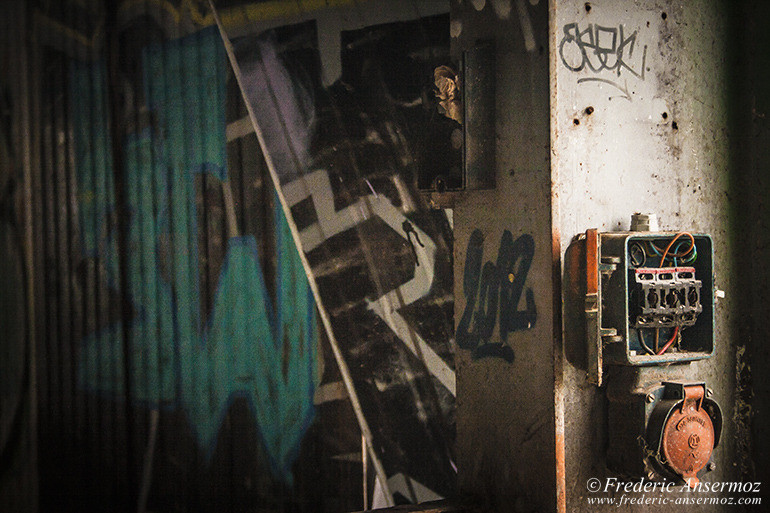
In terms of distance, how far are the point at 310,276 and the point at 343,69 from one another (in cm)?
134

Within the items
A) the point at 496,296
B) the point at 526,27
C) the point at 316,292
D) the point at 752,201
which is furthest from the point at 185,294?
the point at 752,201

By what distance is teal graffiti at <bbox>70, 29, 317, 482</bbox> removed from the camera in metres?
4.04

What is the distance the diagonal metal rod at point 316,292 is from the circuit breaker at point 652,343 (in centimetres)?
207

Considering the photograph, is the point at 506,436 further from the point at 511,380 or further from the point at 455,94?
the point at 455,94

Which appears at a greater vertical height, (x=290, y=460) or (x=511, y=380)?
(x=511, y=380)

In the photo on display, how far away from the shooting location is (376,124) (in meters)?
3.92

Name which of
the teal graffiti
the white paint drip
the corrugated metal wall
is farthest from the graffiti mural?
the white paint drip

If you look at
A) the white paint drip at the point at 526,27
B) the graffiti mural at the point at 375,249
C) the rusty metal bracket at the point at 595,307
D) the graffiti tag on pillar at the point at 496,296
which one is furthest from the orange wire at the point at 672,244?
the graffiti mural at the point at 375,249

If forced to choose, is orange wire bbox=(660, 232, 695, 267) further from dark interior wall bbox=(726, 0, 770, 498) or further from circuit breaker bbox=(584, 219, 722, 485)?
dark interior wall bbox=(726, 0, 770, 498)

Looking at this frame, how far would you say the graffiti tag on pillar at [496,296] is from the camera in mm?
2117

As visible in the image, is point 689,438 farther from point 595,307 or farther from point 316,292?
point 316,292

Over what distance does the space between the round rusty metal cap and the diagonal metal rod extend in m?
2.17

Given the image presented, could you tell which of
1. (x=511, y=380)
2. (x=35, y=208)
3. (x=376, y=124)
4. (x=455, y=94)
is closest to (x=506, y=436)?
(x=511, y=380)

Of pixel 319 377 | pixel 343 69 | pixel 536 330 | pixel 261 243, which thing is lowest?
pixel 319 377
